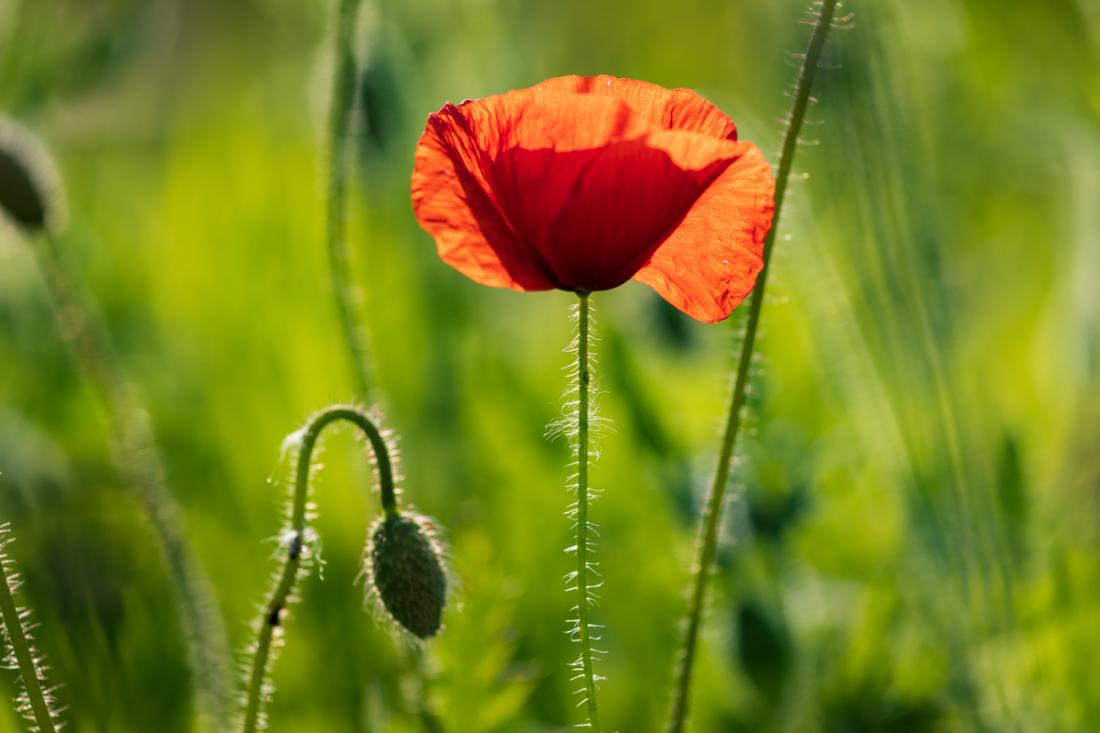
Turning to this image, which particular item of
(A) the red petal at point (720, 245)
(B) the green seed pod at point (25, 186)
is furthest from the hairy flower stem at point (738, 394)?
(B) the green seed pod at point (25, 186)

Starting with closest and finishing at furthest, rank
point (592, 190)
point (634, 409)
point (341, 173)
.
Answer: point (592, 190)
point (341, 173)
point (634, 409)

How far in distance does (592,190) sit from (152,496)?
612mm

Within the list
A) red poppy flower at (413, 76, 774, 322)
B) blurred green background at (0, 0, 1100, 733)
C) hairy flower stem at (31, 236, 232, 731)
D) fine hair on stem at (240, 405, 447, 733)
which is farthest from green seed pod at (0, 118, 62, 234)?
red poppy flower at (413, 76, 774, 322)

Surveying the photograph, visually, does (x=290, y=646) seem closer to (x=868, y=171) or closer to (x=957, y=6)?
(x=868, y=171)

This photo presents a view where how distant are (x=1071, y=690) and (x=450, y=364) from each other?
94cm

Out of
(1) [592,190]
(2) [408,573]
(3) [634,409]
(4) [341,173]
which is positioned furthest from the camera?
(3) [634,409]

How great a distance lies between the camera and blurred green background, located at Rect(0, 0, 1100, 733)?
117cm

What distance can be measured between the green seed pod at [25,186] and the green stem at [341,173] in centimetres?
31

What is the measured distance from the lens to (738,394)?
77 centimetres

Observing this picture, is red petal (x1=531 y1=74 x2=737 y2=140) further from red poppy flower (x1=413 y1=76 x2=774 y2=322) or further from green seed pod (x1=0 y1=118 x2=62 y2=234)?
green seed pod (x1=0 y1=118 x2=62 y2=234)

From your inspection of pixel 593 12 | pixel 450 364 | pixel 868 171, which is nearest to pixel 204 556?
pixel 450 364

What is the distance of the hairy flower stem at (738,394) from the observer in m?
0.70

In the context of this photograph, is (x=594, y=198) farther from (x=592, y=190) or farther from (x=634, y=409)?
(x=634, y=409)

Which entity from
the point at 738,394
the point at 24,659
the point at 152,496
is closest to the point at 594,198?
the point at 738,394
